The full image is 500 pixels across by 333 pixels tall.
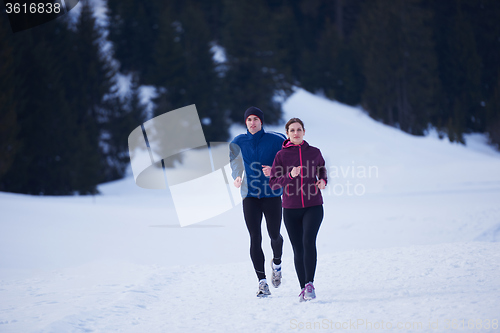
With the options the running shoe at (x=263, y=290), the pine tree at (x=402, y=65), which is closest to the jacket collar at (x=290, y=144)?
the running shoe at (x=263, y=290)

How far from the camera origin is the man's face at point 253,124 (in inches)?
199

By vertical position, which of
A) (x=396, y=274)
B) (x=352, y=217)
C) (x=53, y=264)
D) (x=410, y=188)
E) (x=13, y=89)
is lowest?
(x=396, y=274)

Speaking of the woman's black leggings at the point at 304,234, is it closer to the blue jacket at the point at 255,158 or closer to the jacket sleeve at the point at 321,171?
the jacket sleeve at the point at 321,171

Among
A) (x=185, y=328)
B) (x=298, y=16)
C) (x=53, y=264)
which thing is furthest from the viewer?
(x=298, y=16)

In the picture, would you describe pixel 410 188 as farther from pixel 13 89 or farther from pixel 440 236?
pixel 13 89

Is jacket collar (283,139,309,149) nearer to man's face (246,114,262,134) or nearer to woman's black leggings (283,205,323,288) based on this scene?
man's face (246,114,262,134)

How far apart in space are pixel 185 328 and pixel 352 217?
291 inches

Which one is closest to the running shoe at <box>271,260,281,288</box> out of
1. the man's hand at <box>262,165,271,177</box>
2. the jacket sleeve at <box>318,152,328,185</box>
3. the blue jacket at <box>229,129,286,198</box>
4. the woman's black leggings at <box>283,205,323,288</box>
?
the woman's black leggings at <box>283,205,323,288</box>

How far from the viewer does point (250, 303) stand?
482 cm

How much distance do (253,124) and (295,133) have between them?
1.94 ft

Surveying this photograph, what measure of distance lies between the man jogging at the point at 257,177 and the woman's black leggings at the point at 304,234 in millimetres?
367

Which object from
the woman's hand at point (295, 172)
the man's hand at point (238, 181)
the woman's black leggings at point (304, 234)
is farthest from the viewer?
the man's hand at point (238, 181)

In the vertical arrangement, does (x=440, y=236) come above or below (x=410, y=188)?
below

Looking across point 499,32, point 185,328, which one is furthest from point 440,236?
point 499,32
